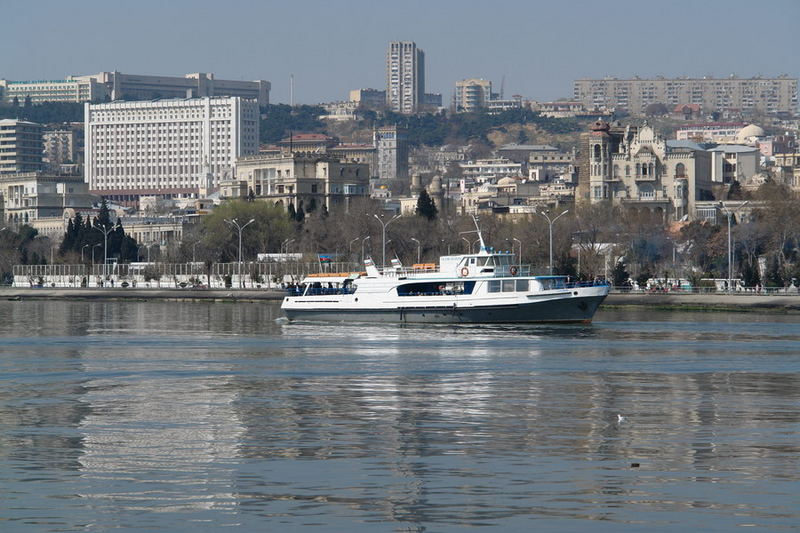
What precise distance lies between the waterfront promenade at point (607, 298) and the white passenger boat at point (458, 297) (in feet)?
67.8

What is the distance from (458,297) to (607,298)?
108 ft

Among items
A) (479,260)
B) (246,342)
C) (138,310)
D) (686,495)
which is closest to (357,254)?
(138,310)

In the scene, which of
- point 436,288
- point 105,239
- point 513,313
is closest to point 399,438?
point 513,313

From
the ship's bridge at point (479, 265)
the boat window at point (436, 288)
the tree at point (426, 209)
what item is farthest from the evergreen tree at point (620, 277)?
the tree at point (426, 209)

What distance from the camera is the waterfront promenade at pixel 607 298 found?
105125mm

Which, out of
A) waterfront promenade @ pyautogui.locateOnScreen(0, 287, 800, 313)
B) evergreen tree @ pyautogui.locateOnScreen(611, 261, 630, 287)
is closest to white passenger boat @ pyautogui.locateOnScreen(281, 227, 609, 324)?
waterfront promenade @ pyautogui.locateOnScreen(0, 287, 800, 313)

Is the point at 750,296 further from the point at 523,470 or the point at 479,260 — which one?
the point at 523,470

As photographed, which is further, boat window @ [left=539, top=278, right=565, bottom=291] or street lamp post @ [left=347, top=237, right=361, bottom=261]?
street lamp post @ [left=347, top=237, right=361, bottom=261]

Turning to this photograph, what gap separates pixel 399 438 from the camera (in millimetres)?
35250

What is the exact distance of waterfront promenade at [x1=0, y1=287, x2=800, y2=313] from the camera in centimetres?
10512

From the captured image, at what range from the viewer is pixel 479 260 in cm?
8619

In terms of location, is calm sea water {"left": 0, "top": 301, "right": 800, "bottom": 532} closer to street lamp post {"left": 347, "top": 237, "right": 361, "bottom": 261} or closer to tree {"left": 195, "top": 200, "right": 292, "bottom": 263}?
street lamp post {"left": 347, "top": 237, "right": 361, "bottom": 261}

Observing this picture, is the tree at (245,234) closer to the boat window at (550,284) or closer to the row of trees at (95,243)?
the row of trees at (95,243)

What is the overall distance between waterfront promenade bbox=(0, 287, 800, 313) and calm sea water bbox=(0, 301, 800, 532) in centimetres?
4115
